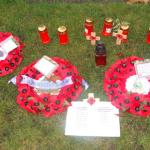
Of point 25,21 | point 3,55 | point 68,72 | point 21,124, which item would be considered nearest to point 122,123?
point 68,72

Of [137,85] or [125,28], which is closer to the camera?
[137,85]

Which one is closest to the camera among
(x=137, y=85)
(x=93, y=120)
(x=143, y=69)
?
(x=93, y=120)

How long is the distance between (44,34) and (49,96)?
0.84m

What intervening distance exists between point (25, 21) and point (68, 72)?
111 centimetres

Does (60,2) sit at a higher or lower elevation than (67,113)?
higher

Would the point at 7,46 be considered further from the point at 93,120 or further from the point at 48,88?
the point at 93,120

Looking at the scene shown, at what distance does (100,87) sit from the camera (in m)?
3.49

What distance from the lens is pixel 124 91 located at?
131 inches

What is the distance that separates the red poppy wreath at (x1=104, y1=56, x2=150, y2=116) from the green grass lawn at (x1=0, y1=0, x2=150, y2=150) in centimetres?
8

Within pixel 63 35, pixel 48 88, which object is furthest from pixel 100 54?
pixel 48 88

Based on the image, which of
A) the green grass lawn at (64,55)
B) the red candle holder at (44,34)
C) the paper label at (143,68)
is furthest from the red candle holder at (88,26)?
the paper label at (143,68)

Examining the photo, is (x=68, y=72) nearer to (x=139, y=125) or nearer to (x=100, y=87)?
(x=100, y=87)

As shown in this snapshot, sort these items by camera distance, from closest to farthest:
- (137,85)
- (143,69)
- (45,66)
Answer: (137,85) < (143,69) < (45,66)

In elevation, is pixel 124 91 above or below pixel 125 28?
below
